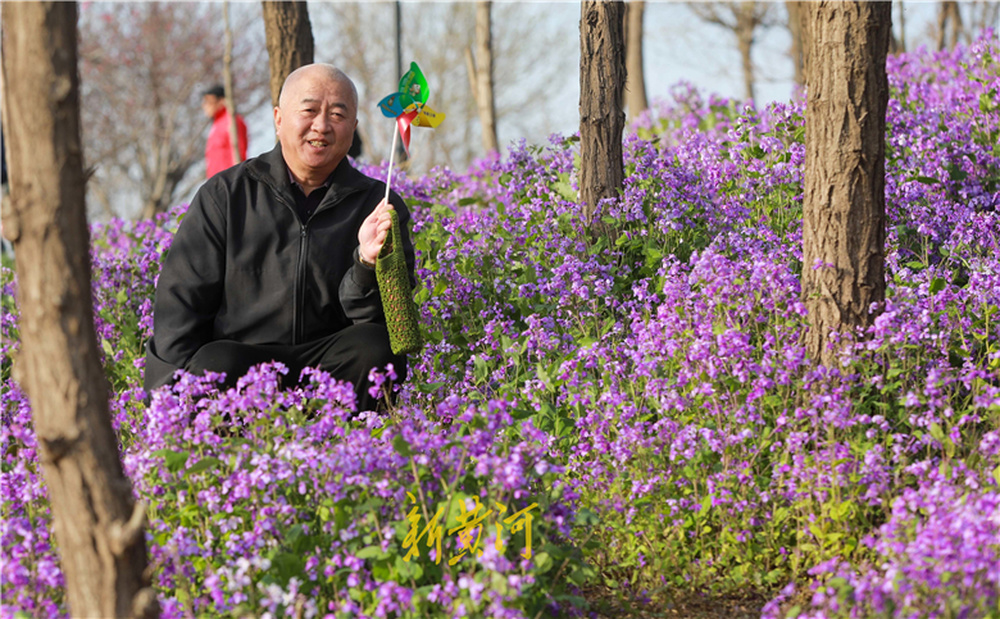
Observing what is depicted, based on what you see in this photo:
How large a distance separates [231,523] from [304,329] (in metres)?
1.37

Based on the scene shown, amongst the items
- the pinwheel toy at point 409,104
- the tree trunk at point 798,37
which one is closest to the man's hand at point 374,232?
the pinwheel toy at point 409,104

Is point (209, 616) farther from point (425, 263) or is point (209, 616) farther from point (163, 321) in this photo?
point (425, 263)

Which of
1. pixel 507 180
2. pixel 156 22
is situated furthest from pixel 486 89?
pixel 156 22

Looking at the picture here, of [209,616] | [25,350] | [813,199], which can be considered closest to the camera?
A: [25,350]

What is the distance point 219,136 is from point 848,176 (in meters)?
8.09

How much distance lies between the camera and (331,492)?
2.66m

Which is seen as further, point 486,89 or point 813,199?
point 486,89

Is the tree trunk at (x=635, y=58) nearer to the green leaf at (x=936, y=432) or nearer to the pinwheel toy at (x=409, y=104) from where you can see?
the pinwheel toy at (x=409, y=104)

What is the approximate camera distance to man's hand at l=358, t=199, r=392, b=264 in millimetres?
3609

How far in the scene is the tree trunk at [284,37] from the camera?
22.8ft

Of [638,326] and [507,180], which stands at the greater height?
[507,180]

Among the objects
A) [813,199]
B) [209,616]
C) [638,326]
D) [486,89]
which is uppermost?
[486,89]

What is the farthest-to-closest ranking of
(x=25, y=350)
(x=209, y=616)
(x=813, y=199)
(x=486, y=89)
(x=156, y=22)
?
(x=156, y=22), (x=486, y=89), (x=813, y=199), (x=209, y=616), (x=25, y=350)

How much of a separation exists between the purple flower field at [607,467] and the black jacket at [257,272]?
0.36m
